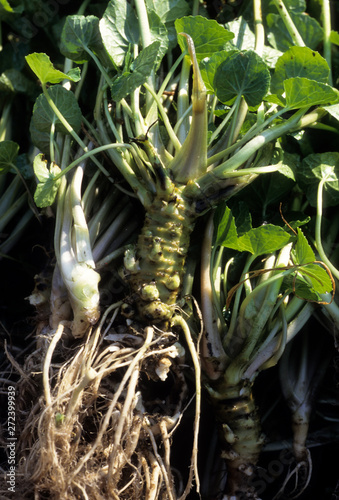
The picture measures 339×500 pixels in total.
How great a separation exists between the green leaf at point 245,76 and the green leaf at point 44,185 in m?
0.37

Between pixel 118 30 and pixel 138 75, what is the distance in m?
0.19

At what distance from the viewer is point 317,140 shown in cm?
113

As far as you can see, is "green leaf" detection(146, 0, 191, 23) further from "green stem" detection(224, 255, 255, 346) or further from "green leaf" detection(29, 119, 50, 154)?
"green stem" detection(224, 255, 255, 346)

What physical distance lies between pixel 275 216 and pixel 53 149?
0.51m

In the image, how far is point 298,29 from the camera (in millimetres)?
1176

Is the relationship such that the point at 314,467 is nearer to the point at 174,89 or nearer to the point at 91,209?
the point at 91,209

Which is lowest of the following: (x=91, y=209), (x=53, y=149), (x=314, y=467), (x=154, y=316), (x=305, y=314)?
(x=314, y=467)

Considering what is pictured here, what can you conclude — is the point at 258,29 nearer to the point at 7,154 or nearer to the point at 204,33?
the point at 204,33

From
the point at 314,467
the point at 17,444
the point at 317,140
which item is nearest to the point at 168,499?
the point at 17,444

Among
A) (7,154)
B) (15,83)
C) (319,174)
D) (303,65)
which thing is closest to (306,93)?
(303,65)

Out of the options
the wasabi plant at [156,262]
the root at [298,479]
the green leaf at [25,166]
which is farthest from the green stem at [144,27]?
the root at [298,479]

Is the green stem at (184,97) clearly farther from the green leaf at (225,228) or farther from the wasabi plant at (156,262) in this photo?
the green leaf at (225,228)

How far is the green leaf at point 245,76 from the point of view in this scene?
0.91 meters

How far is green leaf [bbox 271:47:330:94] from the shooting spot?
92 centimetres
